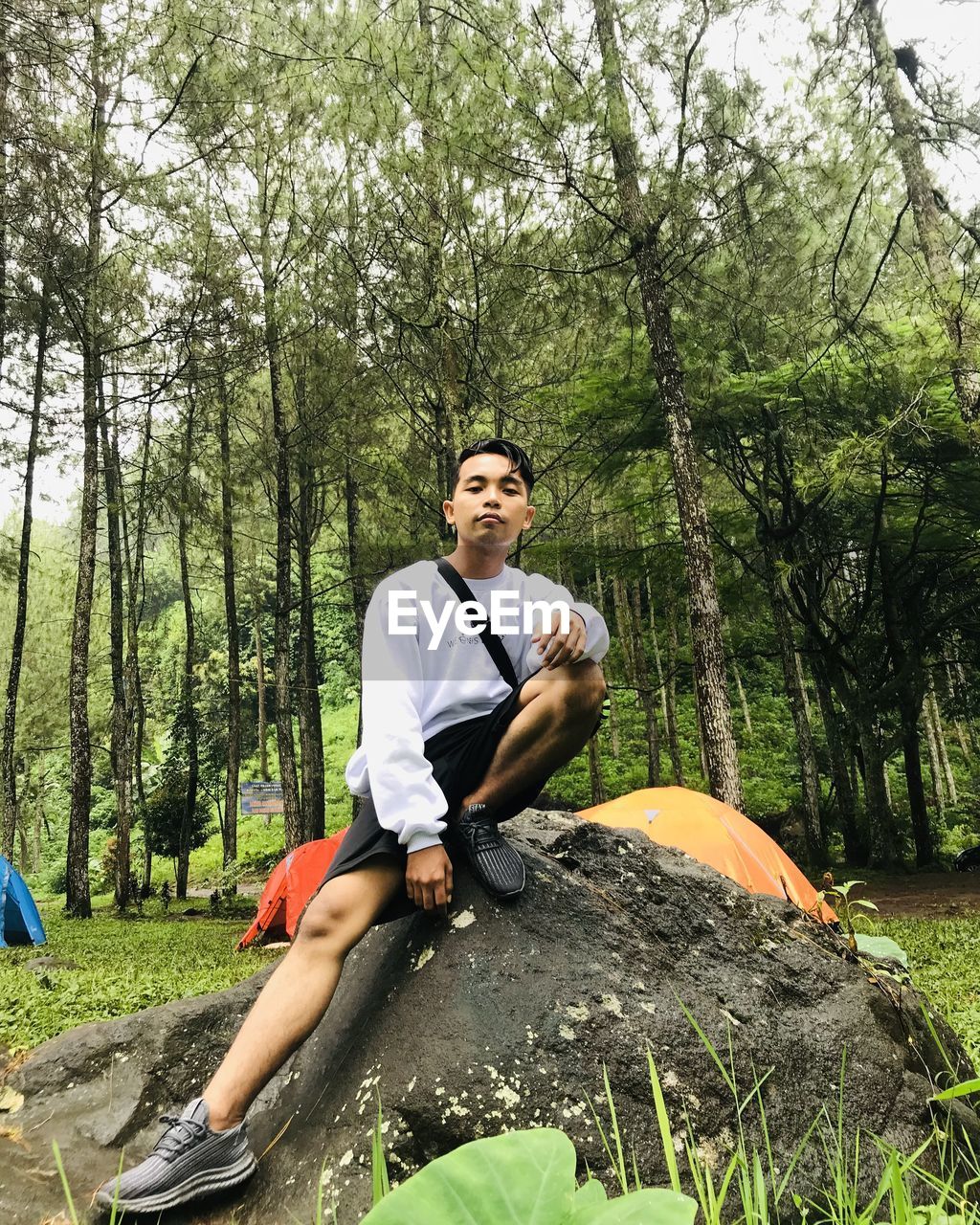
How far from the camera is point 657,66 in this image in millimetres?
7164

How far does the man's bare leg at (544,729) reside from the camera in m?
1.98

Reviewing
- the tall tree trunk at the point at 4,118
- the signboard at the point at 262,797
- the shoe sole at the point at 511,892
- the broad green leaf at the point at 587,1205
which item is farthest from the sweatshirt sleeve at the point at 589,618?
the signboard at the point at 262,797

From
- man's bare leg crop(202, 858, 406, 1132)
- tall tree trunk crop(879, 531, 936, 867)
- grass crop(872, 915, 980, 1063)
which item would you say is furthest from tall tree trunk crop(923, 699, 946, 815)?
man's bare leg crop(202, 858, 406, 1132)

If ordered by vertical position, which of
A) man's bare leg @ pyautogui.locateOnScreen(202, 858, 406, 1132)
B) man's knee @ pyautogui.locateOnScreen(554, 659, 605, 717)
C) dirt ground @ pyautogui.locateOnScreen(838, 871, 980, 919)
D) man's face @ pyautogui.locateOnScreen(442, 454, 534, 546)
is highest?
man's face @ pyautogui.locateOnScreen(442, 454, 534, 546)

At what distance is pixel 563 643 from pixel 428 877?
0.65 m

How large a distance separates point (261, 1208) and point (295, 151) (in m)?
Result: 12.6

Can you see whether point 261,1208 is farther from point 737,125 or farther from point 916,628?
point 916,628

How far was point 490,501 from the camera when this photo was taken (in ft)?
7.09

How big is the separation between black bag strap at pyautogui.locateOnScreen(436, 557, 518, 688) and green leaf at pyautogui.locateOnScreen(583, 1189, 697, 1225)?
5.46 feet

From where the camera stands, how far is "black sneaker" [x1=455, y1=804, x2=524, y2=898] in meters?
2.04

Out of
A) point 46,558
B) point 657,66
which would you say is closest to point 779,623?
point 657,66

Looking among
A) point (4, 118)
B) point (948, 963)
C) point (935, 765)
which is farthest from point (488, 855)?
point (935, 765)

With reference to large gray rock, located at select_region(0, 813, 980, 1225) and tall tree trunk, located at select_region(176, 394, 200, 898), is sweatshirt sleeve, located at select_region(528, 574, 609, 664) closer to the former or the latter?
large gray rock, located at select_region(0, 813, 980, 1225)

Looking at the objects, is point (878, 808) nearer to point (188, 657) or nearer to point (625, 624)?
point (625, 624)
